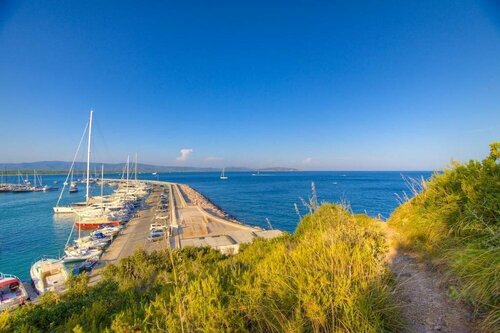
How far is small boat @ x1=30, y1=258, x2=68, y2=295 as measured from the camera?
15483 mm

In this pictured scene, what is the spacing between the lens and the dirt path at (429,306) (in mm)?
2867

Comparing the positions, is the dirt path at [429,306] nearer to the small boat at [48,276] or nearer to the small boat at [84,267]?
the small boat at [48,276]

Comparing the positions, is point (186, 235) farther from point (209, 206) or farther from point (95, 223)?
point (209, 206)

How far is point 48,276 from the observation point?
16.3 m

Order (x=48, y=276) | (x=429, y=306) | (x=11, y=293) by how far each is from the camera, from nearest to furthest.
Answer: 1. (x=429, y=306)
2. (x=11, y=293)
3. (x=48, y=276)

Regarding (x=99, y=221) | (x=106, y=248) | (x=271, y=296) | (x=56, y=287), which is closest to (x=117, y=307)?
(x=271, y=296)

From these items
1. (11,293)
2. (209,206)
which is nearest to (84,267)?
(11,293)

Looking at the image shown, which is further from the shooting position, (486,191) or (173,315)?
(486,191)

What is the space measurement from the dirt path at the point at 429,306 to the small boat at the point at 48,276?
62.1 feet

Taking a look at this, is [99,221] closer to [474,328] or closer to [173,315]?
[173,315]

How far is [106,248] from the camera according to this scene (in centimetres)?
2259

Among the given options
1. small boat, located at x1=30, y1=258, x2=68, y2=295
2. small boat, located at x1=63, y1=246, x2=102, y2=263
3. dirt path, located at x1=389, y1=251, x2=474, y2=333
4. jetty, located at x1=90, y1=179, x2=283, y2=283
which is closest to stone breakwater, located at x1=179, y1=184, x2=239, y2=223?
jetty, located at x1=90, y1=179, x2=283, y2=283

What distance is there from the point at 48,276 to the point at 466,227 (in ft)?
72.5

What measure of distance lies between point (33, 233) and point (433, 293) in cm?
3911
